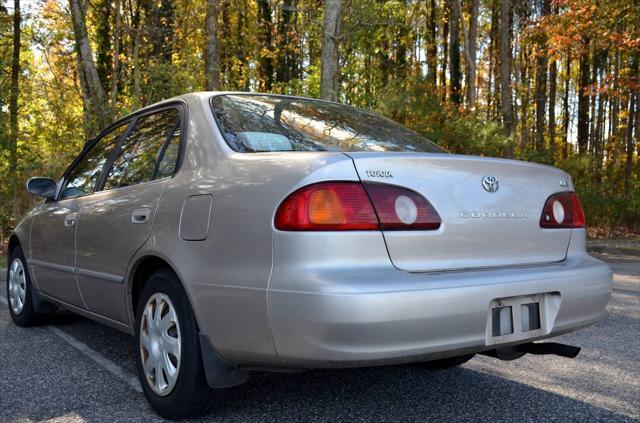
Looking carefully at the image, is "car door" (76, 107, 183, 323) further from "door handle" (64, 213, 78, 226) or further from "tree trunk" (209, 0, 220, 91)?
"tree trunk" (209, 0, 220, 91)

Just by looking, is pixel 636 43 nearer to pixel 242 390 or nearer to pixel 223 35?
pixel 242 390

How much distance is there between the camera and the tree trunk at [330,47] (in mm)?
10336

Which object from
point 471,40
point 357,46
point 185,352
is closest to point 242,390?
point 185,352

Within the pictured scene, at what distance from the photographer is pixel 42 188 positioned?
174 inches

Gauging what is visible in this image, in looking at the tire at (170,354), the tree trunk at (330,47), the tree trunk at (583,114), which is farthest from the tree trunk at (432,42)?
the tire at (170,354)

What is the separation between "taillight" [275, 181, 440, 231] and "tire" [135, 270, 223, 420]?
743 millimetres

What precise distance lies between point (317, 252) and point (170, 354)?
105 centimetres

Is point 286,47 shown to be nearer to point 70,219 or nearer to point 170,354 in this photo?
point 70,219

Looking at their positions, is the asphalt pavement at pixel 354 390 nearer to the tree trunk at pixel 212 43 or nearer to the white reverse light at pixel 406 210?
the white reverse light at pixel 406 210

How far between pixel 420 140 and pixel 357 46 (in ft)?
62.4

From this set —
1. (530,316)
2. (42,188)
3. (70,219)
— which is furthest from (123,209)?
(530,316)

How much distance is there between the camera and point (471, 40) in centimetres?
2278

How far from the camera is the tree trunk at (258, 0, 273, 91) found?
23688mm

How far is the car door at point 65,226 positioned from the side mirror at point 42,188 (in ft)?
0.20
